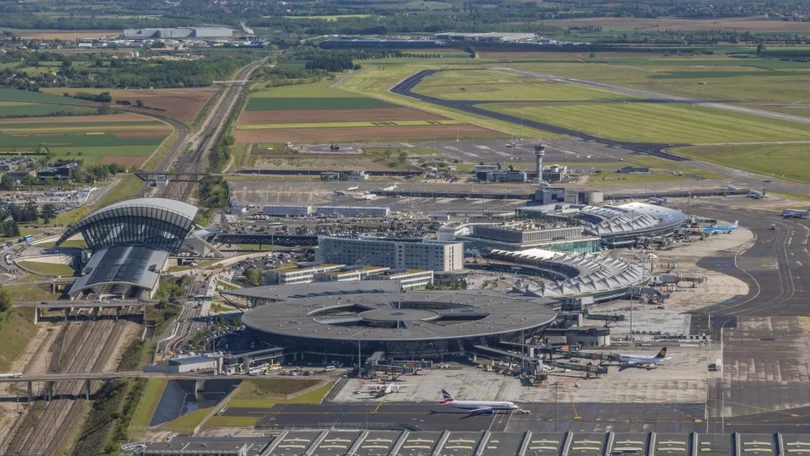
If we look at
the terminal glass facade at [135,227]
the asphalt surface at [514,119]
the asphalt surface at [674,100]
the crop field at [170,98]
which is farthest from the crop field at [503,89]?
the terminal glass facade at [135,227]

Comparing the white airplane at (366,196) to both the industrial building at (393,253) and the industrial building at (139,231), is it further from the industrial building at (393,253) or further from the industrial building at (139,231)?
the industrial building at (393,253)

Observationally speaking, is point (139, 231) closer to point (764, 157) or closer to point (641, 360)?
point (641, 360)

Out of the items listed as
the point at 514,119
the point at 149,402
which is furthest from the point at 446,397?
the point at 514,119

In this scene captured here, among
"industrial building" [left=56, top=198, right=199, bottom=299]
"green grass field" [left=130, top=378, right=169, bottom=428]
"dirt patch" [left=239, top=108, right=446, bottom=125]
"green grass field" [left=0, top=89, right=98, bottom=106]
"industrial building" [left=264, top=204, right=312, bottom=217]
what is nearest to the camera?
"green grass field" [left=130, top=378, right=169, bottom=428]

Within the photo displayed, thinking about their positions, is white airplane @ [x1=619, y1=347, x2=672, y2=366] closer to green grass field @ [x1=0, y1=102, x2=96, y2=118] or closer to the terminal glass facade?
the terminal glass facade

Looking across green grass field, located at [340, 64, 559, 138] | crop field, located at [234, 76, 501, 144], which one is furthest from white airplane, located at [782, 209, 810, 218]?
crop field, located at [234, 76, 501, 144]

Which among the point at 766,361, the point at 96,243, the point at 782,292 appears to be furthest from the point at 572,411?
the point at 96,243

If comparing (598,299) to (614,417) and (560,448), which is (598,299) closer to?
(614,417)
